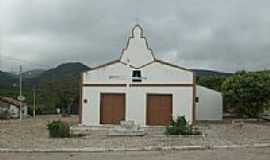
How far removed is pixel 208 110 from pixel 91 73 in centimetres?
1394

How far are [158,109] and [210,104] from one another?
1159 cm

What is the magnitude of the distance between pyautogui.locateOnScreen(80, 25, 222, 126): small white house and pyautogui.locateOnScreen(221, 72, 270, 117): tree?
577 centimetres

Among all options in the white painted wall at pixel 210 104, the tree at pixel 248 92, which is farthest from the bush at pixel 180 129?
the white painted wall at pixel 210 104

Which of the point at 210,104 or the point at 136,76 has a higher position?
the point at 136,76

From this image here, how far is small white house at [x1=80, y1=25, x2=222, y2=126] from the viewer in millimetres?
28453

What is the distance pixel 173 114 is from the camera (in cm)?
2850

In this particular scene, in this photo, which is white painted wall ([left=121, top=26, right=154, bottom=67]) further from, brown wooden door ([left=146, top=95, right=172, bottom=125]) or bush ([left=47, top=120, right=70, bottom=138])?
bush ([left=47, top=120, right=70, bottom=138])

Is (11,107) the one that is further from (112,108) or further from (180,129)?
(180,129)

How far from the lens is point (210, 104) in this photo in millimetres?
39250

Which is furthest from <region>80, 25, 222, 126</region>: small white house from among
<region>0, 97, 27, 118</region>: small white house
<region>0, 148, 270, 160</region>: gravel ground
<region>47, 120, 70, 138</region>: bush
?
<region>0, 97, 27, 118</region>: small white house

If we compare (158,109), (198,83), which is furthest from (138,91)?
(198,83)

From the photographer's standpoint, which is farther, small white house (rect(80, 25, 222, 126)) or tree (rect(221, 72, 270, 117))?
tree (rect(221, 72, 270, 117))

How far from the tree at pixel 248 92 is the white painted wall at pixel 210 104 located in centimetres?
373

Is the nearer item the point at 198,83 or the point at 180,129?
the point at 180,129
